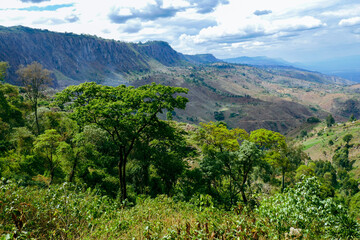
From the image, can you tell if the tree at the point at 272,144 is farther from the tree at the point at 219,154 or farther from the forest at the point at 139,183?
the tree at the point at 219,154

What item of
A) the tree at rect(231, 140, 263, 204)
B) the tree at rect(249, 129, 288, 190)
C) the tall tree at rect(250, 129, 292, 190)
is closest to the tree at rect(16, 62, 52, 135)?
the tree at rect(231, 140, 263, 204)

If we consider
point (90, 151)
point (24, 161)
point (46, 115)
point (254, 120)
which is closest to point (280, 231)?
point (90, 151)

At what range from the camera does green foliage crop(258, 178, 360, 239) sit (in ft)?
18.8

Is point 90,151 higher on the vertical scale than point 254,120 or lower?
higher

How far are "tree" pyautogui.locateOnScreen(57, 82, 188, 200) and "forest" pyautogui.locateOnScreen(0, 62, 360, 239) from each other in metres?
0.09

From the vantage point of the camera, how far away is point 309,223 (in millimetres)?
5973

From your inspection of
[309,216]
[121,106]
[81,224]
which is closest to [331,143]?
[121,106]

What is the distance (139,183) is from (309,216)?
22563 mm

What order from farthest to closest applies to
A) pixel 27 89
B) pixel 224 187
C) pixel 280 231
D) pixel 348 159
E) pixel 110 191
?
pixel 348 159, pixel 27 89, pixel 224 187, pixel 110 191, pixel 280 231

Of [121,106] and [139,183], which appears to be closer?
[121,106]

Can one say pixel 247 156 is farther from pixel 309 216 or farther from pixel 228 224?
pixel 228 224

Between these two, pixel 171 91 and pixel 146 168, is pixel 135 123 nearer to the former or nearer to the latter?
pixel 171 91

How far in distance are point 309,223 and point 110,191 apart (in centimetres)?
2234

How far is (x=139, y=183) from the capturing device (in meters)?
26.1
